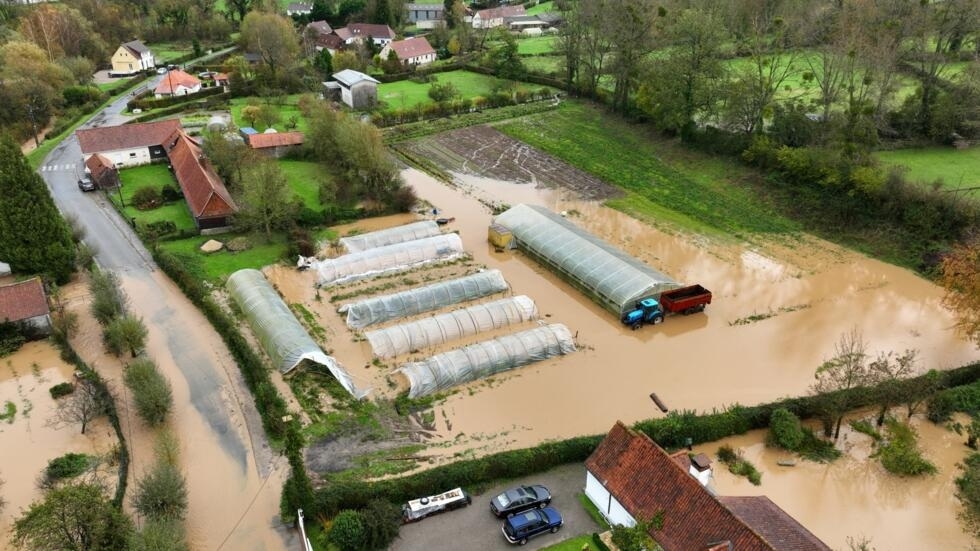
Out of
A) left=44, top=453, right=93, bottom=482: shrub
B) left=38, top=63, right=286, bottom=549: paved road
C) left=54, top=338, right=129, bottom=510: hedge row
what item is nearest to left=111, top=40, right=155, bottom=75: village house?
left=38, top=63, right=286, bottom=549: paved road

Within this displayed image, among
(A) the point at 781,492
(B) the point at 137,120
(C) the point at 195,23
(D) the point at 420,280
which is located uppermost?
(C) the point at 195,23

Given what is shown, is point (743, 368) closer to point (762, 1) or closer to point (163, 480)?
point (163, 480)

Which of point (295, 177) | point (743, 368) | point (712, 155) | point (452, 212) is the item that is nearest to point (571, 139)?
point (712, 155)

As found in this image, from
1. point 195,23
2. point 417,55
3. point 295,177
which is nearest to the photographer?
point 295,177

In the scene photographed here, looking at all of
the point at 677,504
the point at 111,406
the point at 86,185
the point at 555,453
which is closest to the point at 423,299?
the point at 555,453

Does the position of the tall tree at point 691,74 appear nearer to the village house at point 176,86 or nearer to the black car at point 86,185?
the black car at point 86,185

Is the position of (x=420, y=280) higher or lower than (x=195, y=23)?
lower

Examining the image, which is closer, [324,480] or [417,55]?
[324,480]

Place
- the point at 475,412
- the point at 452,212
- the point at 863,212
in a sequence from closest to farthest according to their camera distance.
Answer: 1. the point at 475,412
2. the point at 863,212
3. the point at 452,212
